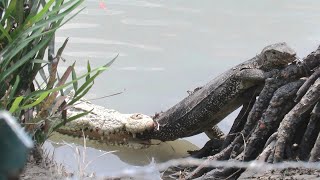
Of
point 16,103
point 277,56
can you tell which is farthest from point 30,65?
point 277,56

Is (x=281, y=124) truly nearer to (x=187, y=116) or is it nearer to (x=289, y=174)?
(x=289, y=174)

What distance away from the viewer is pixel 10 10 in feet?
10.4

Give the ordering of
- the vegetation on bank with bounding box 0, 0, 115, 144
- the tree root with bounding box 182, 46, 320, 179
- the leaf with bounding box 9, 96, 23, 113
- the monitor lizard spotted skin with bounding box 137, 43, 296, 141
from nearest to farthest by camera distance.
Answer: the leaf with bounding box 9, 96, 23, 113 → the vegetation on bank with bounding box 0, 0, 115, 144 → the tree root with bounding box 182, 46, 320, 179 → the monitor lizard spotted skin with bounding box 137, 43, 296, 141

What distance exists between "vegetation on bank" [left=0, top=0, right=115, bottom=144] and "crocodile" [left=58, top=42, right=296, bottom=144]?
1.67m

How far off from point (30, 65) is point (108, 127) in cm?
240

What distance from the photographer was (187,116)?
18.4 feet

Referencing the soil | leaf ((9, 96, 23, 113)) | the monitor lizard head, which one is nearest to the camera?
leaf ((9, 96, 23, 113))

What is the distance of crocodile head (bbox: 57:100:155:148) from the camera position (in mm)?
5668

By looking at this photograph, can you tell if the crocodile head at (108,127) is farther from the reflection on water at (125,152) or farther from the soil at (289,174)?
the soil at (289,174)

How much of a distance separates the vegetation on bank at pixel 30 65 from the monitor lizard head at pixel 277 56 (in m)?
1.92

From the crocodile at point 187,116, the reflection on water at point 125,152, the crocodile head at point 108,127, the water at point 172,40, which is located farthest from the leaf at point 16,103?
the crocodile head at point 108,127

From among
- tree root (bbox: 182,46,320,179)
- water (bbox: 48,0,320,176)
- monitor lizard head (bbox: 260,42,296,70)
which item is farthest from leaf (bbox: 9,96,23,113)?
monitor lizard head (bbox: 260,42,296,70)

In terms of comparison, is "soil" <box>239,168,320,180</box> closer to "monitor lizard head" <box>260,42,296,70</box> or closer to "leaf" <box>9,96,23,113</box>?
"monitor lizard head" <box>260,42,296,70</box>

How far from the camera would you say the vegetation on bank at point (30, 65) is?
123 inches
